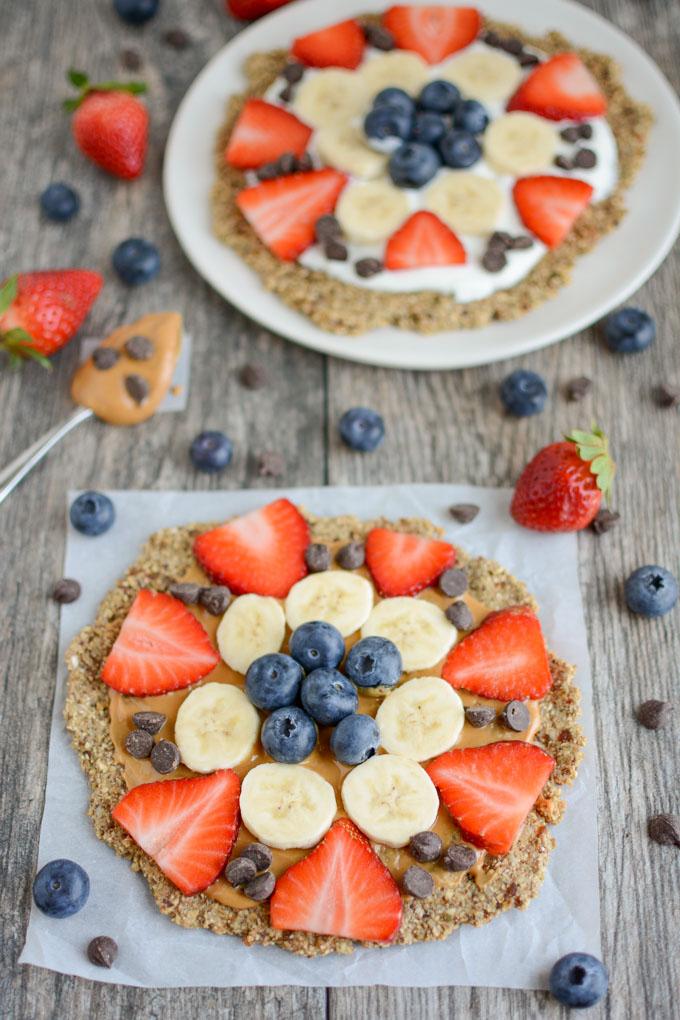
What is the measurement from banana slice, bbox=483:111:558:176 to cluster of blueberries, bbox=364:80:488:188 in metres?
0.04

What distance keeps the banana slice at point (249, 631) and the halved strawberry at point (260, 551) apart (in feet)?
0.17

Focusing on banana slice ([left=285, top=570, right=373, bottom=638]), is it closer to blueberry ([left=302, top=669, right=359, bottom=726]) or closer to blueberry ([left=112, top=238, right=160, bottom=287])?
blueberry ([left=302, top=669, right=359, bottom=726])

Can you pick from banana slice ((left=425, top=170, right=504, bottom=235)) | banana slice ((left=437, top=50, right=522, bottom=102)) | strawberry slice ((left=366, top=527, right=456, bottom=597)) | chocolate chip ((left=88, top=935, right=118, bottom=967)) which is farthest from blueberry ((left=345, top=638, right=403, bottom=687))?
banana slice ((left=437, top=50, right=522, bottom=102))

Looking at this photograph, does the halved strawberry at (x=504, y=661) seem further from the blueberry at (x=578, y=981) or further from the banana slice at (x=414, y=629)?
the blueberry at (x=578, y=981)

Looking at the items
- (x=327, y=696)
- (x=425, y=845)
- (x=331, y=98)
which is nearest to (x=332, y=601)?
(x=327, y=696)

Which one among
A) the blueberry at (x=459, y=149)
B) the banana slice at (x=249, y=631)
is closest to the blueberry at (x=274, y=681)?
the banana slice at (x=249, y=631)

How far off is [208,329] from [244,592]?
2.81 ft

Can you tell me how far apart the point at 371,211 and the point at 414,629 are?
3.69 feet

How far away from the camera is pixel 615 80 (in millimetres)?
2932

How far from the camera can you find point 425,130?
8.89ft

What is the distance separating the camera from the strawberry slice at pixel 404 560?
2.26 meters

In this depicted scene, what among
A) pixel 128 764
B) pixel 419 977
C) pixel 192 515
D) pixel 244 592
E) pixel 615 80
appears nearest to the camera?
pixel 419 977

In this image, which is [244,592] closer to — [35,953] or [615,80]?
[35,953]

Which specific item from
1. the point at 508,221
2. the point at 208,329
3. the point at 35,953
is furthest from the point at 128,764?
the point at 508,221
